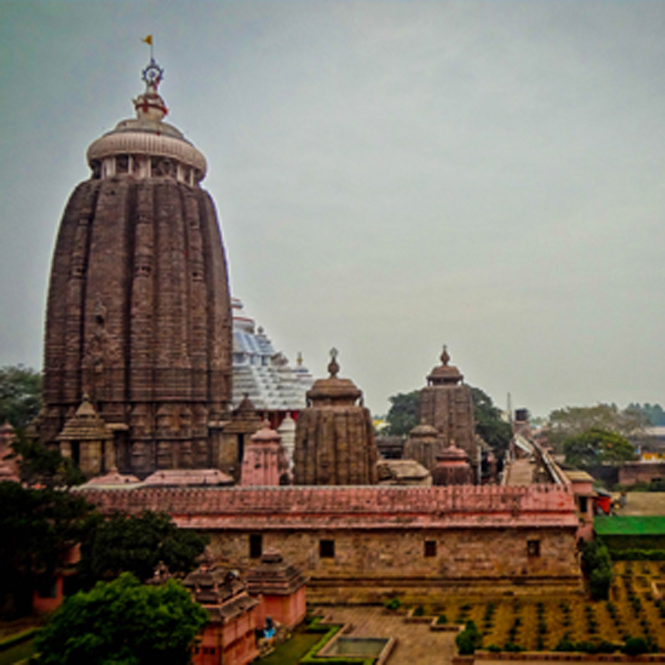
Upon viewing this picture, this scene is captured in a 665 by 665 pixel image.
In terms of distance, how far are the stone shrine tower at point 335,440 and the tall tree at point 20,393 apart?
29892mm

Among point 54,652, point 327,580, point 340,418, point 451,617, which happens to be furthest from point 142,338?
point 54,652

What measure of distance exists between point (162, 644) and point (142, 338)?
919 inches

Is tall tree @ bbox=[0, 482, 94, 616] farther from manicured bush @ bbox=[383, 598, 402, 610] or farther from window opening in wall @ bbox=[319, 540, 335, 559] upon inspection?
manicured bush @ bbox=[383, 598, 402, 610]

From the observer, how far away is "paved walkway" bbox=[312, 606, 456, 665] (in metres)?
16.5

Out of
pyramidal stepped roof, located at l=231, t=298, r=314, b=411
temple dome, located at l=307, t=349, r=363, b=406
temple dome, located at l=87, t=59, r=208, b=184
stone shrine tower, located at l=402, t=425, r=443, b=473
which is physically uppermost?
temple dome, located at l=87, t=59, r=208, b=184

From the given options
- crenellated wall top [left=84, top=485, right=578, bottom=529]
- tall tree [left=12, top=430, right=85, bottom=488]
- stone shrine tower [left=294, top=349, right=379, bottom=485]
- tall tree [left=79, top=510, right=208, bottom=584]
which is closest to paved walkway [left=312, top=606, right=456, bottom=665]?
crenellated wall top [left=84, top=485, right=578, bottom=529]

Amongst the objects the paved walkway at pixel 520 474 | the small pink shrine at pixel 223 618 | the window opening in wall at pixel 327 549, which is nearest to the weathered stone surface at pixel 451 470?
the paved walkway at pixel 520 474

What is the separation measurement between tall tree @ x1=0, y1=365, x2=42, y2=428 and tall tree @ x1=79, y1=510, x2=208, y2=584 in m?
33.3

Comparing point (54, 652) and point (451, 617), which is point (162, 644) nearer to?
point (54, 652)

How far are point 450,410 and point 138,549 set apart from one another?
23.9 metres

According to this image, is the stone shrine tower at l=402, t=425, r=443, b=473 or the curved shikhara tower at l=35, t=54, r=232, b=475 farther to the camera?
the stone shrine tower at l=402, t=425, r=443, b=473

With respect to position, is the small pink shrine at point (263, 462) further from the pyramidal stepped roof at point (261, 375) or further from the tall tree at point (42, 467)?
the pyramidal stepped roof at point (261, 375)

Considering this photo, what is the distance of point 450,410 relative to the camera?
132 ft

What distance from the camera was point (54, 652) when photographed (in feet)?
40.6
